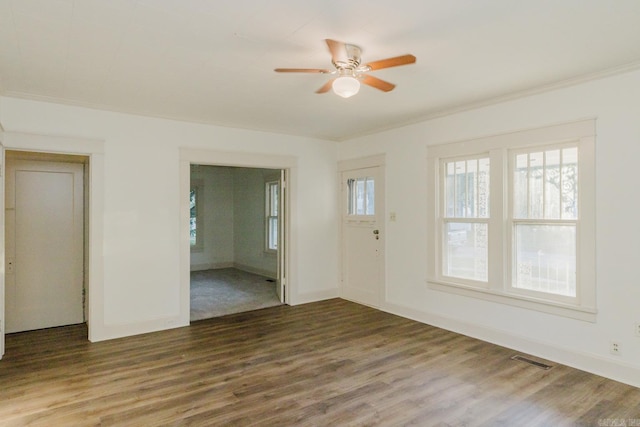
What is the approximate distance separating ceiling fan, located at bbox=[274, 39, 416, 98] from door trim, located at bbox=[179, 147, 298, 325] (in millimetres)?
2405

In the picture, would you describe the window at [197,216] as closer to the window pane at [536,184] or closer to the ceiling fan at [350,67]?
the ceiling fan at [350,67]

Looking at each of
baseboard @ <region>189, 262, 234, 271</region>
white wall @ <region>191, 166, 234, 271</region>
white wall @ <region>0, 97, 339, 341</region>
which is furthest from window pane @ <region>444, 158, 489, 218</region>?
baseboard @ <region>189, 262, 234, 271</region>

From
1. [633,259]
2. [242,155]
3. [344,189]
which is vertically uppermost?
[242,155]

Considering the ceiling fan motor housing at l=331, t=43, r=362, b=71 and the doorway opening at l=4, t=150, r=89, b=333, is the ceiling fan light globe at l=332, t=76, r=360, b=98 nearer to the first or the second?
the ceiling fan motor housing at l=331, t=43, r=362, b=71

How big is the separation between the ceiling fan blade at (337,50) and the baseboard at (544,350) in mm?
3227

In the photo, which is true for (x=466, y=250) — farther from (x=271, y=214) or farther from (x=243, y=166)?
(x=271, y=214)

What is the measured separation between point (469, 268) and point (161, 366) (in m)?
3.42

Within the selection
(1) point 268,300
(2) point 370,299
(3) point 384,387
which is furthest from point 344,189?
(3) point 384,387

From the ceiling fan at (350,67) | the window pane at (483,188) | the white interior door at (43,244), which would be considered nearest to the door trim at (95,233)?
the white interior door at (43,244)

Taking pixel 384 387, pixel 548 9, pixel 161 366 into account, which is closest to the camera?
pixel 548 9

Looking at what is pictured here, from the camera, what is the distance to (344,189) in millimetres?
6145

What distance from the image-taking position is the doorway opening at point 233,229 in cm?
764

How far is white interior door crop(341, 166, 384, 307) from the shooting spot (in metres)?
5.50

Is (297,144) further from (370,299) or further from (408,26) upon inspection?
(408,26)
